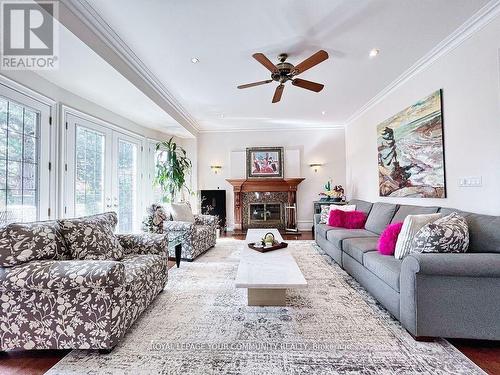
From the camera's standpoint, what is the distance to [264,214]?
691 centimetres

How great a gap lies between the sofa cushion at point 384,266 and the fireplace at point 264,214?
4.18m

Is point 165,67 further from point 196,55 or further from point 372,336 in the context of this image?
point 372,336

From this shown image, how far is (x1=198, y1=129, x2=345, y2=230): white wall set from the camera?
6797 mm

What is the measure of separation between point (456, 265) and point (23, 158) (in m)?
4.20

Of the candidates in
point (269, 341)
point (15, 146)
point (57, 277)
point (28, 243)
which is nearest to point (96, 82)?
point (15, 146)

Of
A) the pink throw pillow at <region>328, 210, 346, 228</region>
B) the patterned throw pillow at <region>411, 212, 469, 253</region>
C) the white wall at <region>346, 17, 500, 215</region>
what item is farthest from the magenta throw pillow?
the pink throw pillow at <region>328, 210, 346, 228</region>

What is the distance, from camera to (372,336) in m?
1.93

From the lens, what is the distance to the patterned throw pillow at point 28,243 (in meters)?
1.74

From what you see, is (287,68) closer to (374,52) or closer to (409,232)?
(374,52)

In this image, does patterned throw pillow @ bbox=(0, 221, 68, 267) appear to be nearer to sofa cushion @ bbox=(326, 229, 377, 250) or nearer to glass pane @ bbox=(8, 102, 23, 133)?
glass pane @ bbox=(8, 102, 23, 133)

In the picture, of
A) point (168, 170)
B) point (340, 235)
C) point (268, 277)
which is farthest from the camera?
point (168, 170)

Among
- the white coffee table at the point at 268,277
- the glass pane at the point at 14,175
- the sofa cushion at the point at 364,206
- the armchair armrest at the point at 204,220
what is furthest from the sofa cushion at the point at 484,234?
the glass pane at the point at 14,175

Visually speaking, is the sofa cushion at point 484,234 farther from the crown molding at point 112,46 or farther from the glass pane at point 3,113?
the glass pane at point 3,113

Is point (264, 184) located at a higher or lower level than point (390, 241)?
higher
